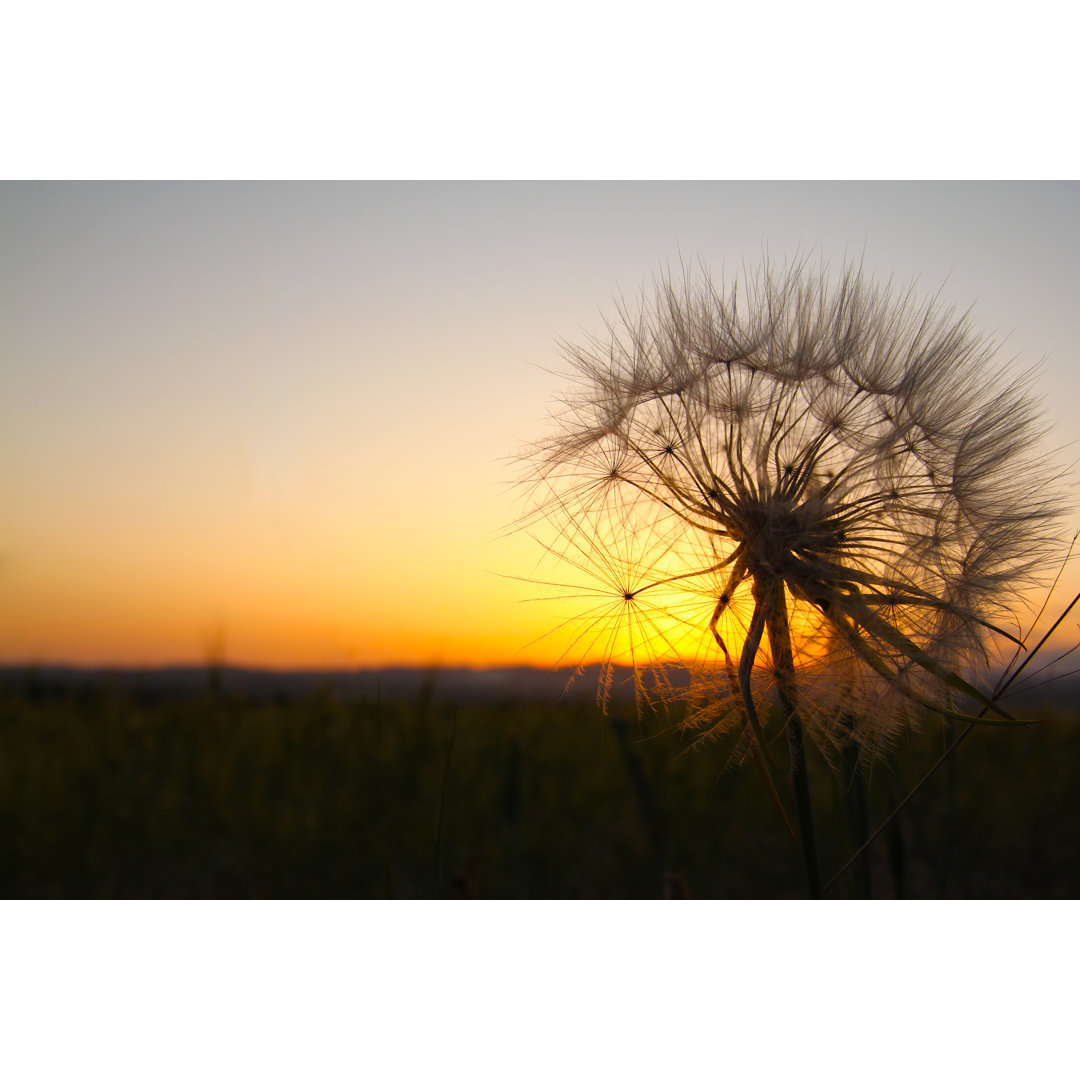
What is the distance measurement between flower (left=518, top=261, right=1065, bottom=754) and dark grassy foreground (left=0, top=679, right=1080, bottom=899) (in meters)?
1.17

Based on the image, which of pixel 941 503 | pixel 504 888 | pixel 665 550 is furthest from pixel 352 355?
pixel 504 888

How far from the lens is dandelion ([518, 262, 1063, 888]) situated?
1338 millimetres

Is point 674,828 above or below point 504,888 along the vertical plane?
above

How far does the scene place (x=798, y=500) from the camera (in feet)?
4.52

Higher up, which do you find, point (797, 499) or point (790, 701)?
point (797, 499)

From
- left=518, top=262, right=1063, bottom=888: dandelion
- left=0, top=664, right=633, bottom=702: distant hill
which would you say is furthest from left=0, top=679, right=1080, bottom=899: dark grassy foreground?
left=518, top=262, right=1063, bottom=888: dandelion

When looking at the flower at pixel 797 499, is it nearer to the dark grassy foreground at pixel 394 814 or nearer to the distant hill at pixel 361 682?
the distant hill at pixel 361 682

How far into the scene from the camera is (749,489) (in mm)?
1372

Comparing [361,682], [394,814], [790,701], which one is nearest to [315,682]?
[361,682]

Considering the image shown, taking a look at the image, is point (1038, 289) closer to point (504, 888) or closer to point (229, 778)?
point (504, 888)

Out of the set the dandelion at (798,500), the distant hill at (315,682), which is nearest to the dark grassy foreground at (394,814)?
the distant hill at (315,682)

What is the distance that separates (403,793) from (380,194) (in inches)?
83.3

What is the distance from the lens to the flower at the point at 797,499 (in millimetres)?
1339

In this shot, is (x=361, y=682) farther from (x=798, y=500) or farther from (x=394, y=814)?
(x=798, y=500)
